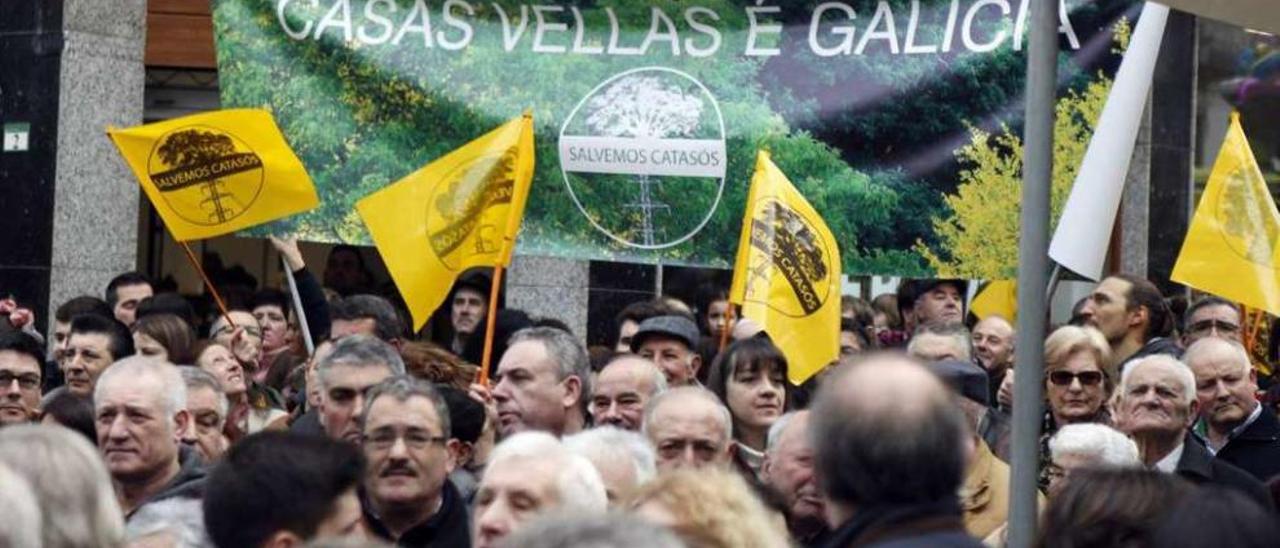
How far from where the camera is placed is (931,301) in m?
13.5

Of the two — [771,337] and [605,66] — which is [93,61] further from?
[771,337]

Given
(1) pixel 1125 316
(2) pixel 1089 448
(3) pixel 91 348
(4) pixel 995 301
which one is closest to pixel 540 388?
(2) pixel 1089 448

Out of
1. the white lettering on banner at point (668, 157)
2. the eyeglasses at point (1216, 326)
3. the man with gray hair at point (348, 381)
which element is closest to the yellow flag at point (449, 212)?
the white lettering on banner at point (668, 157)

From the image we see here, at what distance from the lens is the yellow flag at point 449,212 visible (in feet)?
37.6

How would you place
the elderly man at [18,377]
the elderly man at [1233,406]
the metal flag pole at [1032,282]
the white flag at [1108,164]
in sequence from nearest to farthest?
the metal flag pole at [1032,282]
the white flag at [1108,164]
the elderly man at [1233,406]
the elderly man at [18,377]

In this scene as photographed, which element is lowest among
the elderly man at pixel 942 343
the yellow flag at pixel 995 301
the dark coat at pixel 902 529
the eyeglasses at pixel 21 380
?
the eyeglasses at pixel 21 380

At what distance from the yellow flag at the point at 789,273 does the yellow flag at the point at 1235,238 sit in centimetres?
157

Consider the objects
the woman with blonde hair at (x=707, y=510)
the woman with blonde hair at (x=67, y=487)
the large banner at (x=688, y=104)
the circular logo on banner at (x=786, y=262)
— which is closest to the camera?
the woman with blonde hair at (x=67, y=487)

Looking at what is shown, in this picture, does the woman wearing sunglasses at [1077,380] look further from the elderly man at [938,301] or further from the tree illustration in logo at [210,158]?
the tree illustration in logo at [210,158]

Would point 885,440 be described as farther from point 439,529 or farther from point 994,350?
point 994,350

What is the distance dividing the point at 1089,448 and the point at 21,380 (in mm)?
4481

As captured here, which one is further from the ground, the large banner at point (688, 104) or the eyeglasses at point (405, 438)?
the large banner at point (688, 104)

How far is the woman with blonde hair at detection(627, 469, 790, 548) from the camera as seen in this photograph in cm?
573

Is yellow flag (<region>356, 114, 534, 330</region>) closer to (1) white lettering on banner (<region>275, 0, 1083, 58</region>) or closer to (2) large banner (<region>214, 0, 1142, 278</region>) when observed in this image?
(2) large banner (<region>214, 0, 1142, 278</region>)
